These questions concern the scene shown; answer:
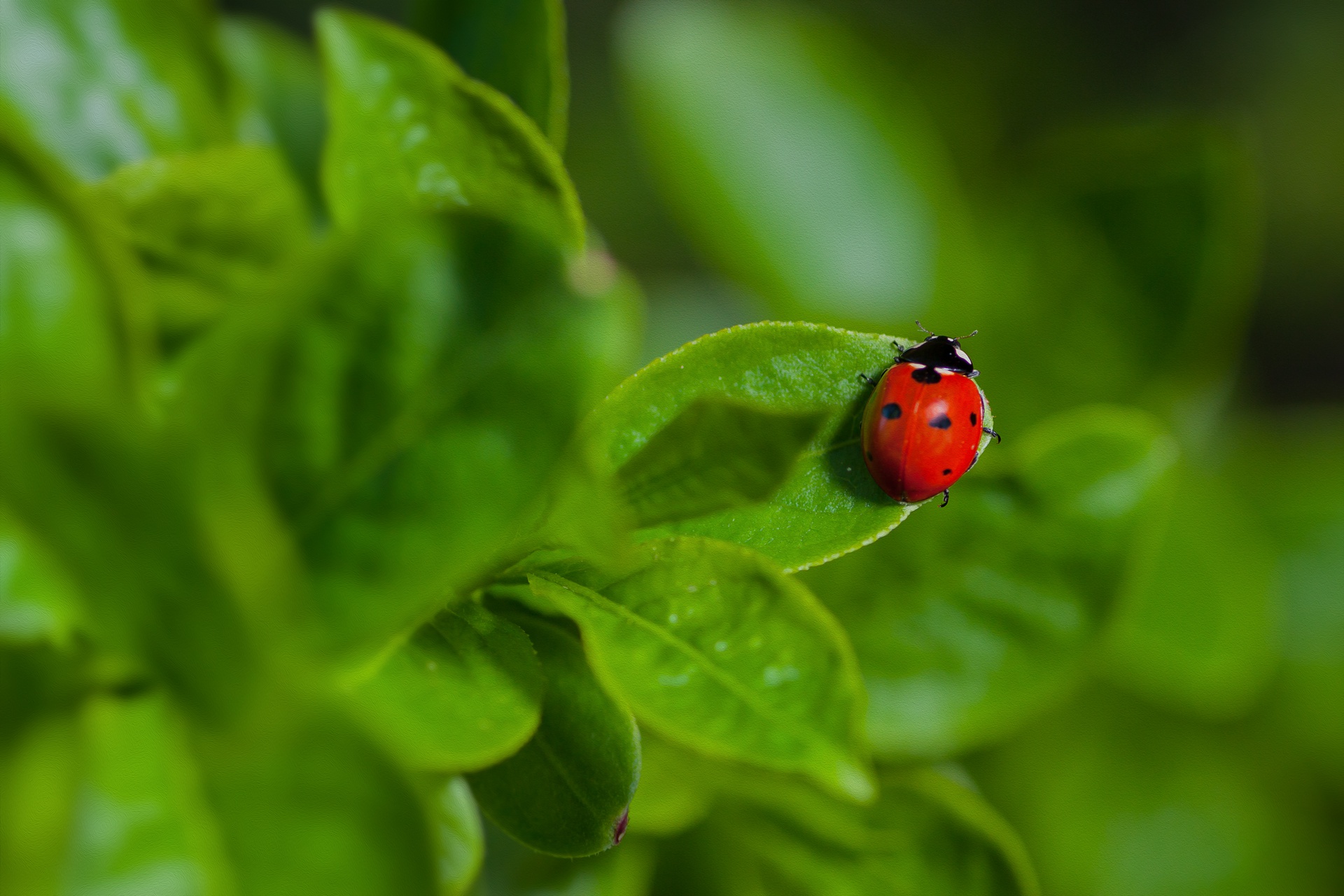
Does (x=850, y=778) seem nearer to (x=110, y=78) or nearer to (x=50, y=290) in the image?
(x=50, y=290)

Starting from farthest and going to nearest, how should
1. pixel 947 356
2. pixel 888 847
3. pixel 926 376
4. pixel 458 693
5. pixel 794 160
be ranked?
pixel 794 160 < pixel 947 356 < pixel 926 376 < pixel 888 847 < pixel 458 693

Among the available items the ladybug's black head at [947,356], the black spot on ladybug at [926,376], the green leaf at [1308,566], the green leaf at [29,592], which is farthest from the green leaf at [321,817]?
the green leaf at [1308,566]

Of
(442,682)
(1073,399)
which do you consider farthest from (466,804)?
(1073,399)

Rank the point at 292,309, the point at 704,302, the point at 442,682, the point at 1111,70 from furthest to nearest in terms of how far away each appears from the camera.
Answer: the point at 1111,70
the point at 704,302
the point at 442,682
the point at 292,309

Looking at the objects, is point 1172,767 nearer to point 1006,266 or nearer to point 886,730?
point 1006,266

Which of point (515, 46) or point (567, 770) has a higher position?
point (515, 46)

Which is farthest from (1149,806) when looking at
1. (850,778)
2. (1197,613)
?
(850,778)

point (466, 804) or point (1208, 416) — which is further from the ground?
point (466, 804)
